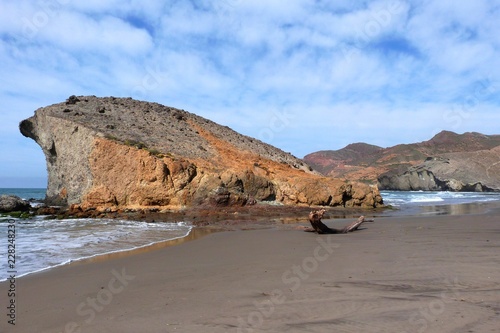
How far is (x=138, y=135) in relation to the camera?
2659 cm

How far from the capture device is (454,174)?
8356 centimetres

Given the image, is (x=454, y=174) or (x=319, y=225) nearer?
(x=319, y=225)

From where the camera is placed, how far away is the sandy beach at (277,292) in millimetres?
3547

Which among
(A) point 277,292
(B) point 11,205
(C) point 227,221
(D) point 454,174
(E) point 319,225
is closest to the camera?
(A) point 277,292

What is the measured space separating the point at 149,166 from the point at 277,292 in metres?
19.1

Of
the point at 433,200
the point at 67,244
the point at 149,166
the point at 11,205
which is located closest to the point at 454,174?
the point at 433,200

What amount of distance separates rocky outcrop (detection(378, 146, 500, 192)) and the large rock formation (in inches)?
2603

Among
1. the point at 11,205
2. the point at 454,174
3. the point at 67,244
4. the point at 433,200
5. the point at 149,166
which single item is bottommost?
the point at 67,244

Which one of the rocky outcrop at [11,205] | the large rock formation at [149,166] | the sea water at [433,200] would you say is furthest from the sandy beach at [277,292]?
the sea water at [433,200]

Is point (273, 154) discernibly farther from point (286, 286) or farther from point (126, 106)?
point (286, 286)

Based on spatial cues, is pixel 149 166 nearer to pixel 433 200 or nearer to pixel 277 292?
pixel 277 292

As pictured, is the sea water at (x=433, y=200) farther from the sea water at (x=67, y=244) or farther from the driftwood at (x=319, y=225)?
the sea water at (x=67, y=244)

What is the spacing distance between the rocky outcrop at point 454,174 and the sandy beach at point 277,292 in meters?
83.9

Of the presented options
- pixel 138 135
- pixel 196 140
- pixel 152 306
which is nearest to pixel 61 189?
pixel 138 135
